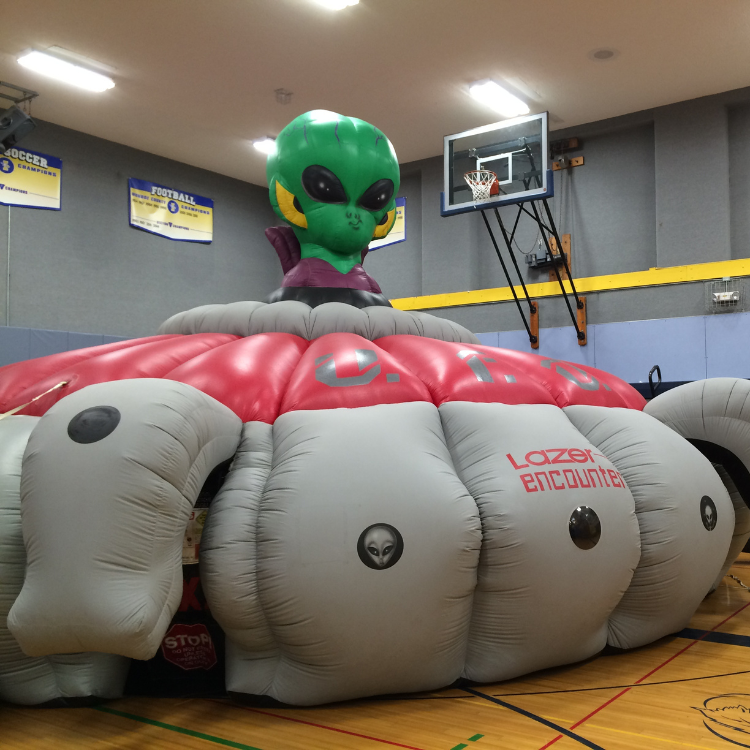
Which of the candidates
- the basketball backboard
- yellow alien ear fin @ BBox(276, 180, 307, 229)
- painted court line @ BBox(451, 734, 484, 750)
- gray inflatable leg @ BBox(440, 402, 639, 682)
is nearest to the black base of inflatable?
yellow alien ear fin @ BBox(276, 180, 307, 229)

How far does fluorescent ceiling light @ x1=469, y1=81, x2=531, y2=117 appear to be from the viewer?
7164mm

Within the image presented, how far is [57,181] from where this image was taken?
8.04 meters

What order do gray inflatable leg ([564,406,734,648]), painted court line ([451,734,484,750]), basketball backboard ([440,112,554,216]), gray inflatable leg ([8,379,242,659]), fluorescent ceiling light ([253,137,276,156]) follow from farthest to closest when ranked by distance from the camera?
fluorescent ceiling light ([253,137,276,156]) → basketball backboard ([440,112,554,216]) → gray inflatable leg ([564,406,734,648]) → painted court line ([451,734,484,750]) → gray inflatable leg ([8,379,242,659])

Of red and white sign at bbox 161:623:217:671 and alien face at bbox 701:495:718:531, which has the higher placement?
alien face at bbox 701:495:718:531

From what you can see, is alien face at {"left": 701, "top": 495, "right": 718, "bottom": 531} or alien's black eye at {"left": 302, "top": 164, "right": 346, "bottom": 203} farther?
alien's black eye at {"left": 302, "top": 164, "right": 346, "bottom": 203}

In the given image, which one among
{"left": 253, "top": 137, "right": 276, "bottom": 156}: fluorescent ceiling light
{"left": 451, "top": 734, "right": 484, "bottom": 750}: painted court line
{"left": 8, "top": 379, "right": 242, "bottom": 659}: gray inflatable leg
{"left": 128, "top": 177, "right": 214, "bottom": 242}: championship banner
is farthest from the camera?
{"left": 128, "top": 177, "right": 214, "bottom": 242}: championship banner

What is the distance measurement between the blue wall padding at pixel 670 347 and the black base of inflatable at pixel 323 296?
14.2 feet

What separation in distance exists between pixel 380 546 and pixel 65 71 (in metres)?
6.46

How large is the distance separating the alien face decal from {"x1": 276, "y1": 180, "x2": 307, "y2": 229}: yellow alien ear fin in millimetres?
1787

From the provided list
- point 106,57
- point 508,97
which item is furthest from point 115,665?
point 508,97

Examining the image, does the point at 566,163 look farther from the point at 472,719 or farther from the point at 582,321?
the point at 472,719

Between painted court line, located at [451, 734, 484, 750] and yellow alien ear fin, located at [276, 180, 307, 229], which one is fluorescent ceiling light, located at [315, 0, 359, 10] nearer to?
yellow alien ear fin, located at [276, 180, 307, 229]

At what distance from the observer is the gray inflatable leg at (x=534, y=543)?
6.82 ft

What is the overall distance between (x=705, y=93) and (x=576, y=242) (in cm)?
183
